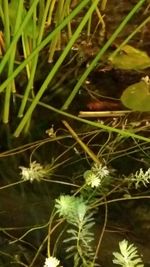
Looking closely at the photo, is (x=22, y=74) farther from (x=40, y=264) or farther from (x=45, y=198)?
(x=40, y=264)

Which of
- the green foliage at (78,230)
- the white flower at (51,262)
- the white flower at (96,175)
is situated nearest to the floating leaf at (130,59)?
the white flower at (96,175)

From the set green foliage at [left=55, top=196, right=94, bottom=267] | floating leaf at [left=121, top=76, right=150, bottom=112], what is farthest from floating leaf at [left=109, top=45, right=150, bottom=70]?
green foliage at [left=55, top=196, right=94, bottom=267]

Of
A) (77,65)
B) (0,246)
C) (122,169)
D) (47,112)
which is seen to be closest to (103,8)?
(77,65)

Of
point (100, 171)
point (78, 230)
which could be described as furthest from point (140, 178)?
point (78, 230)

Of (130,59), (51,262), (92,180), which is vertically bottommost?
(51,262)

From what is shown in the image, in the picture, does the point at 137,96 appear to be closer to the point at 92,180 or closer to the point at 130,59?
the point at 130,59

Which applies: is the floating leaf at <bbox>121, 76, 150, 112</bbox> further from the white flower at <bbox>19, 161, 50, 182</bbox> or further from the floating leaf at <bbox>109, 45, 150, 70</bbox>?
the white flower at <bbox>19, 161, 50, 182</bbox>
